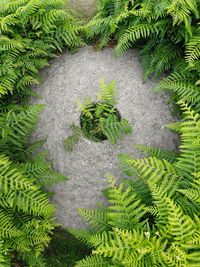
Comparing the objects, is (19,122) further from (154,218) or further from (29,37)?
(154,218)

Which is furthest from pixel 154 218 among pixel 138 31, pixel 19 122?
pixel 138 31

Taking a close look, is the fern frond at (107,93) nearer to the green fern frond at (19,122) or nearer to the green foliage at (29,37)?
the green fern frond at (19,122)

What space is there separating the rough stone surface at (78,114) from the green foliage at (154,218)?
1.75 ft

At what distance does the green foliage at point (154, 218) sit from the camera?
4.49m

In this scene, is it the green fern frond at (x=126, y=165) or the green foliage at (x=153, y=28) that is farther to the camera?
the green foliage at (x=153, y=28)

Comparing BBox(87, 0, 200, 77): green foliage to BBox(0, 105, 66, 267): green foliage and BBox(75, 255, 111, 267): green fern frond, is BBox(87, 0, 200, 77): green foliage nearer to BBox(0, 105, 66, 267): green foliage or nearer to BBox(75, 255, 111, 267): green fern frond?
BBox(0, 105, 66, 267): green foliage

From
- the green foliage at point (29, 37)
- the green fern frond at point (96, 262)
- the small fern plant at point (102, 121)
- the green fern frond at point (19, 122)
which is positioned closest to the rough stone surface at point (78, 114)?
the small fern plant at point (102, 121)

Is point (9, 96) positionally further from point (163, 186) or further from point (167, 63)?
point (163, 186)

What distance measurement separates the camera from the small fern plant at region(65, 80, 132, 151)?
20.8 feet

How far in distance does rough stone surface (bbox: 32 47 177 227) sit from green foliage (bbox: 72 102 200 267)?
0.53 metres

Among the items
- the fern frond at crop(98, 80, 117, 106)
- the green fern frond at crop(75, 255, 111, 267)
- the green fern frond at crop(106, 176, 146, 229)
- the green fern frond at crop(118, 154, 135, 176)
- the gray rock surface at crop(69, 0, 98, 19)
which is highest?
the gray rock surface at crop(69, 0, 98, 19)

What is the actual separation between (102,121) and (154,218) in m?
2.00

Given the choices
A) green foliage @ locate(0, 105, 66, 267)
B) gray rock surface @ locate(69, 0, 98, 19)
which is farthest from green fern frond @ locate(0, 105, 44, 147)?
gray rock surface @ locate(69, 0, 98, 19)

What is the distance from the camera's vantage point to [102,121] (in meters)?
6.39
